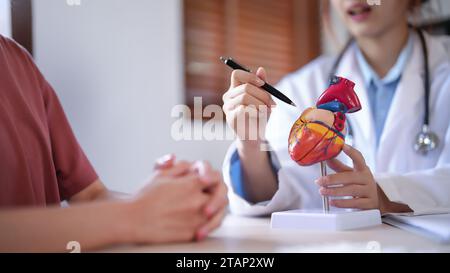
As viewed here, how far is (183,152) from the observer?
466 millimetres

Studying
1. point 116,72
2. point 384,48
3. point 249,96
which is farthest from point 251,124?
point 384,48

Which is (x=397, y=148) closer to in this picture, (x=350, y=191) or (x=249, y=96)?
(x=350, y=191)

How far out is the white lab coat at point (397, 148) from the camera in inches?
25.5

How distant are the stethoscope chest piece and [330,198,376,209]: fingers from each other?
21 cm

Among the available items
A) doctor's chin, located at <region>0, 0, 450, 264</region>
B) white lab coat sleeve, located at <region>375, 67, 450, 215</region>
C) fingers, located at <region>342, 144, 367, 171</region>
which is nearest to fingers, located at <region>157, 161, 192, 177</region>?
doctor's chin, located at <region>0, 0, 450, 264</region>

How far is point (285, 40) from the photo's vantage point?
4.17 ft

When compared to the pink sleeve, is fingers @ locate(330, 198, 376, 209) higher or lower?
lower

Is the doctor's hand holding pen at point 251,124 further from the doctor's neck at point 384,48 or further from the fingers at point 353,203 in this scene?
the doctor's neck at point 384,48

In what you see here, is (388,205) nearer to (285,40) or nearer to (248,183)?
(248,183)

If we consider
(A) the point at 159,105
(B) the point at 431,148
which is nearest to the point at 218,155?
(A) the point at 159,105

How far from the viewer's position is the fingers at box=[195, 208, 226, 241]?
413mm

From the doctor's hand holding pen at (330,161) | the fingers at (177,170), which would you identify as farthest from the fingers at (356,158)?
the fingers at (177,170)

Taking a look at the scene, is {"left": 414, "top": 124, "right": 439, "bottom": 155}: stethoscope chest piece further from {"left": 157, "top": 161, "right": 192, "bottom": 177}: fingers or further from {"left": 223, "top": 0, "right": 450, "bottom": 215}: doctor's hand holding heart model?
{"left": 157, "top": 161, "right": 192, "bottom": 177}: fingers

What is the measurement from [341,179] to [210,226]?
0.71 feet
